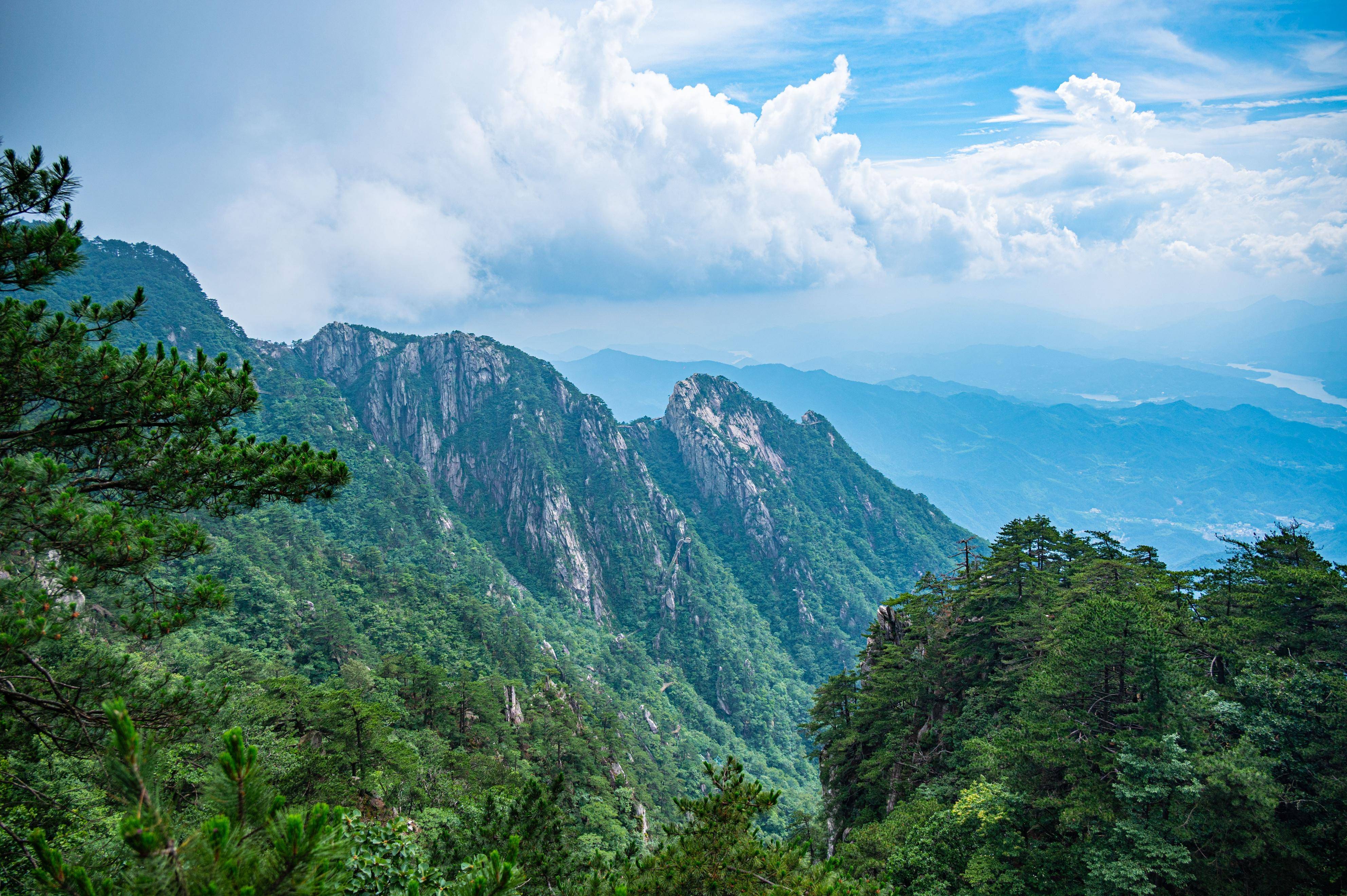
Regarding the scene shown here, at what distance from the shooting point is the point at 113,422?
8.48 metres

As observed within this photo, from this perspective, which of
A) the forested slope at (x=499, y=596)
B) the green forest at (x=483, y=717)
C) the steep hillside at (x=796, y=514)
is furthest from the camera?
the steep hillside at (x=796, y=514)

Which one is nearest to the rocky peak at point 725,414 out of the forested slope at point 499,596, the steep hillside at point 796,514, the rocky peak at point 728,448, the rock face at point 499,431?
the rocky peak at point 728,448

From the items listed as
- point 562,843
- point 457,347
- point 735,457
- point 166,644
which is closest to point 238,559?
point 166,644

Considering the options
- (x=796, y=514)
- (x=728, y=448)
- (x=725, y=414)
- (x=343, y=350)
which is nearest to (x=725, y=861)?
(x=796, y=514)

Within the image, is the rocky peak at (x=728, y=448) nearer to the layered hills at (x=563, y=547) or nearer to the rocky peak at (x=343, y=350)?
the layered hills at (x=563, y=547)

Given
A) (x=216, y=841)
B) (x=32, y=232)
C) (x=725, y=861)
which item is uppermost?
(x=32, y=232)

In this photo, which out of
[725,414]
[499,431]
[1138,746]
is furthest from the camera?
[725,414]

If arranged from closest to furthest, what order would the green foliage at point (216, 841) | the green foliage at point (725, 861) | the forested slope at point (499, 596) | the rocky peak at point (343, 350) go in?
the green foliage at point (216, 841), the green foliage at point (725, 861), the forested slope at point (499, 596), the rocky peak at point (343, 350)

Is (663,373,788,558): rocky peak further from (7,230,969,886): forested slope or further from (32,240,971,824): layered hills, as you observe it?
(7,230,969,886): forested slope

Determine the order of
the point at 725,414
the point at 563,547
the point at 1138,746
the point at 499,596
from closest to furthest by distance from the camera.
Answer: the point at 1138,746
the point at 499,596
the point at 563,547
the point at 725,414

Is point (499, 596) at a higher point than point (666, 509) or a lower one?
lower

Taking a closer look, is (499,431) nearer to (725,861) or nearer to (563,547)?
(563,547)

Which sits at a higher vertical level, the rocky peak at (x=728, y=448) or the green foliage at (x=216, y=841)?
the rocky peak at (x=728, y=448)

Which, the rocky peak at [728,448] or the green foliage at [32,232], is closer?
the green foliage at [32,232]
